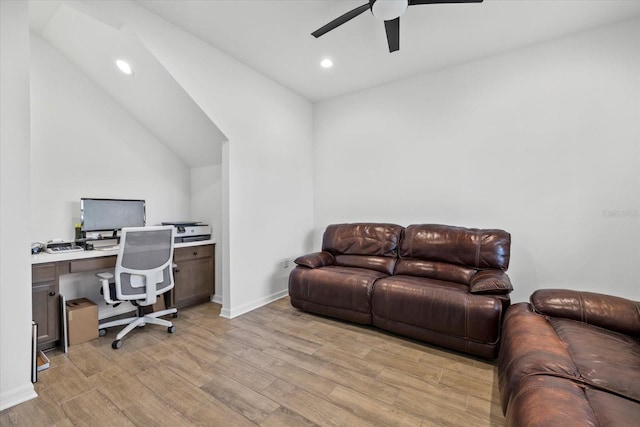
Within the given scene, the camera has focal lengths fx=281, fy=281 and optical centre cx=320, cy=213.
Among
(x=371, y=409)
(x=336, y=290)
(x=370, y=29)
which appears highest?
(x=370, y=29)

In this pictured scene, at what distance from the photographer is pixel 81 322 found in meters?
2.44

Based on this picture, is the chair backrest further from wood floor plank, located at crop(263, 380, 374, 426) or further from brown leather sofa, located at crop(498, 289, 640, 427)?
brown leather sofa, located at crop(498, 289, 640, 427)

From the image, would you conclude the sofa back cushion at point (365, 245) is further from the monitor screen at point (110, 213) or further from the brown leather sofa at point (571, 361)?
the monitor screen at point (110, 213)

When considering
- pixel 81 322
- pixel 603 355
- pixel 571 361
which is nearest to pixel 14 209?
pixel 81 322

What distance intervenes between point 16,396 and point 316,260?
246cm

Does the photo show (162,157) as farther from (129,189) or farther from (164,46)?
(164,46)

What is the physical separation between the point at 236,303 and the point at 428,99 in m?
3.27

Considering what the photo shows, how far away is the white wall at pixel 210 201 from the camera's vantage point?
3566 millimetres

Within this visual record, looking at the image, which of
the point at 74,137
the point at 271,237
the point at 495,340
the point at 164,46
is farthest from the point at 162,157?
the point at 495,340

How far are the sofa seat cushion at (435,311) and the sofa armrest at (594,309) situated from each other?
323 millimetres

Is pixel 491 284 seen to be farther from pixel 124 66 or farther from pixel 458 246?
pixel 124 66

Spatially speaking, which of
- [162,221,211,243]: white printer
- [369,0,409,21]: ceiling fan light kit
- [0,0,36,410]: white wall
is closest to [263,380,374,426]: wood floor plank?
[0,0,36,410]: white wall

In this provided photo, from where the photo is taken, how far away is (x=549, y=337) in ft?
5.09

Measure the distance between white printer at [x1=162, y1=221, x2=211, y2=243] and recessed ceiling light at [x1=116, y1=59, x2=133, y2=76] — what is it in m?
1.62
